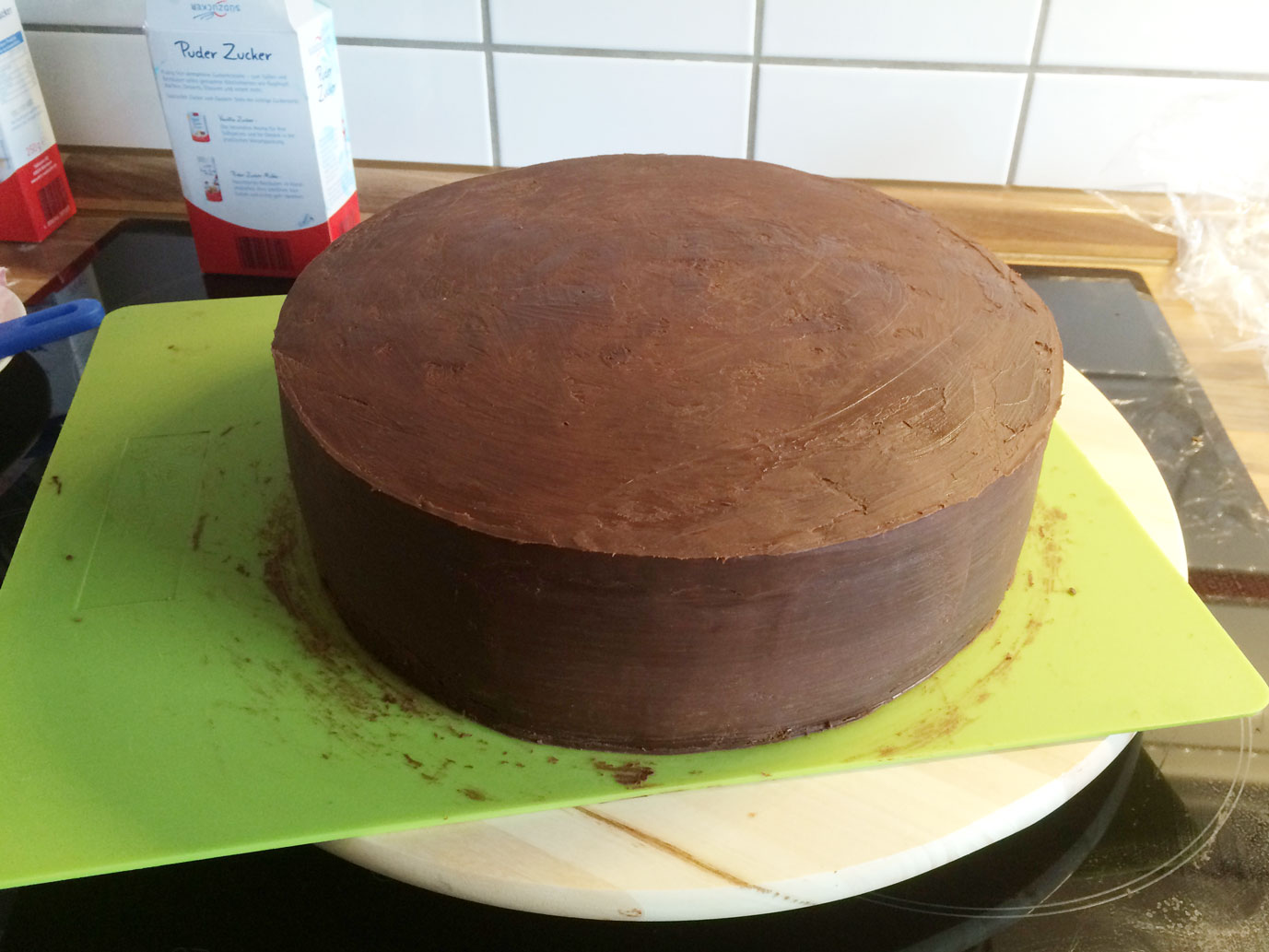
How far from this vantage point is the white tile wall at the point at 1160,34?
129 cm

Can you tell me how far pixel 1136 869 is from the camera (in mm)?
746

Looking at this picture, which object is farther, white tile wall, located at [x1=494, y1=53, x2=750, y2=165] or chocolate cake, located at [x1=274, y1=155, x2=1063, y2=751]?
white tile wall, located at [x1=494, y1=53, x2=750, y2=165]

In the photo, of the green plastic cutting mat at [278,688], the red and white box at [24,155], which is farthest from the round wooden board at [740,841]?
the red and white box at [24,155]

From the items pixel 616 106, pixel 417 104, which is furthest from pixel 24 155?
pixel 616 106

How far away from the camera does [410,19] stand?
1357 millimetres

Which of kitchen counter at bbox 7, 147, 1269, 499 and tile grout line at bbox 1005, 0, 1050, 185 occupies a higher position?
tile grout line at bbox 1005, 0, 1050, 185

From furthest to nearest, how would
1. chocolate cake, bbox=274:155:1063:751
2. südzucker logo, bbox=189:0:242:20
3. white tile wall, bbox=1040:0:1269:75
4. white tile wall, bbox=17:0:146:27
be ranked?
white tile wall, bbox=17:0:146:27 < white tile wall, bbox=1040:0:1269:75 < südzucker logo, bbox=189:0:242:20 < chocolate cake, bbox=274:155:1063:751

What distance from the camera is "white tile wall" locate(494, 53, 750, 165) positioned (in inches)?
54.5

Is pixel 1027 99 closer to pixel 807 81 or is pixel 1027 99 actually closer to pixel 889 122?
pixel 889 122

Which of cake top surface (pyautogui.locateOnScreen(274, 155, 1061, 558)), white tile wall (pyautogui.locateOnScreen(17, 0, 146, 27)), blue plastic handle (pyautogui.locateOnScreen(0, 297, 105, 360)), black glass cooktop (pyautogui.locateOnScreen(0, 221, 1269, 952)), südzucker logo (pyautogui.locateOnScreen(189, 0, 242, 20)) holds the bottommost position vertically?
black glass cooktop (pyautogui.locateOnScreen(0, 221, 1269, 952))

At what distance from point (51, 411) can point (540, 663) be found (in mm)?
784

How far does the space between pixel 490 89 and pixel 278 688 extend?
0.95 metres

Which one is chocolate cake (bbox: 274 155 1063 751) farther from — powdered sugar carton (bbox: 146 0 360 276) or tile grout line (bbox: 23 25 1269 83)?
tile grout line (bbox: 23 25 1269 83)

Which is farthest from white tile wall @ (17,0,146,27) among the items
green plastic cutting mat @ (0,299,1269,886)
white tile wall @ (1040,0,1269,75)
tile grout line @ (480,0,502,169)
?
white tile wall @ (1040,0,1269,75)
